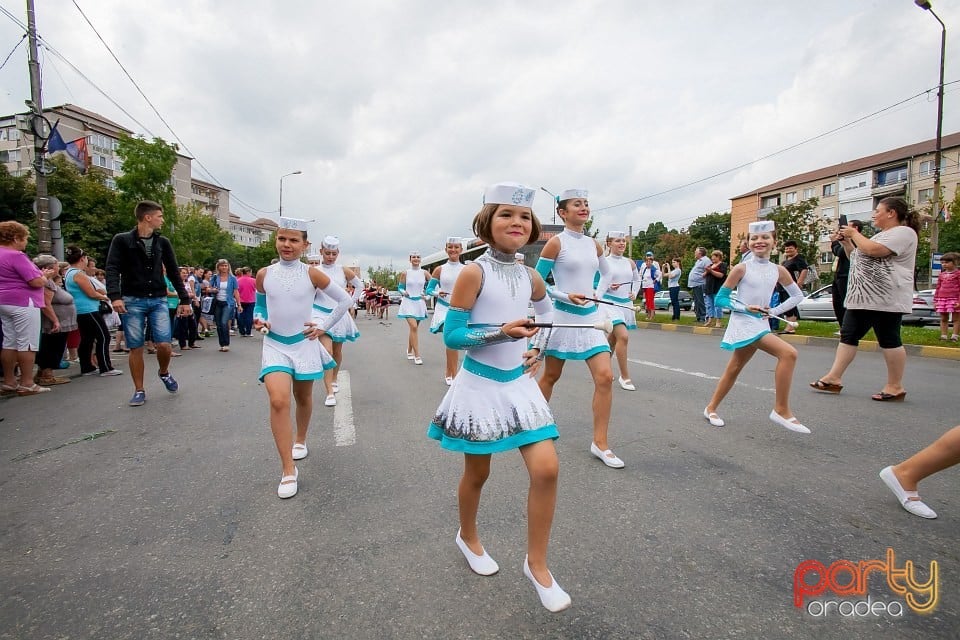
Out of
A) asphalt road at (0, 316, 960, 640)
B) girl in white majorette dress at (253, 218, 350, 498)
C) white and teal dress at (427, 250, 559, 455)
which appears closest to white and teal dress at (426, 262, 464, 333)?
asphalt road at (0, 316, 960, 640)

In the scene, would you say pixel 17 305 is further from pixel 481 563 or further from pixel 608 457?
pixel 608 457

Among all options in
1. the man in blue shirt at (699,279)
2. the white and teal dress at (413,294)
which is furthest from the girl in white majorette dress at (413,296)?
the man in blue shirt at (699,279)

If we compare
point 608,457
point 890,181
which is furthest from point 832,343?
point 890,181

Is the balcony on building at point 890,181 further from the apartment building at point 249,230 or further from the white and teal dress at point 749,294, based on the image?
the apartment building at point 249,230

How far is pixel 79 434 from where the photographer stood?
4824 millimetres

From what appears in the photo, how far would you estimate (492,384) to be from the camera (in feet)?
7.73

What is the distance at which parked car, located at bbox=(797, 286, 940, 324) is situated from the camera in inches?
739

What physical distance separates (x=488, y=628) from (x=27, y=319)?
7594 mm

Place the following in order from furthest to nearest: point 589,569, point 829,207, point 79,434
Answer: point 829,207 → point 79,434 → point 589,569

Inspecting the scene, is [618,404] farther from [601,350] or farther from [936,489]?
[936,489]

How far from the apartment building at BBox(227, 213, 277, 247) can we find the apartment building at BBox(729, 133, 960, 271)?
88019mm

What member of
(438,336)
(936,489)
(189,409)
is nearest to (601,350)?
(936,489)

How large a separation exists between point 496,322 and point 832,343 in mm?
11686

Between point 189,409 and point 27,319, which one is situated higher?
point 27,319
